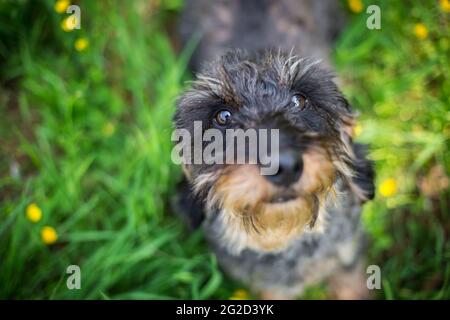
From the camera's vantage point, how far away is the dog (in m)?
2.03

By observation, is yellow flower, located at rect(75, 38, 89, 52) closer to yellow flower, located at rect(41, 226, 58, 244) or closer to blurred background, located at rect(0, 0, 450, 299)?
blurred background, located at rect(0, 0, 450, 299)

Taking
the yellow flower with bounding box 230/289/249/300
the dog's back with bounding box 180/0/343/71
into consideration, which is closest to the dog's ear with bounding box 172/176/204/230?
the yellow flower with bounding box 230/289/249/300

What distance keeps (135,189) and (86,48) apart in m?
1.42

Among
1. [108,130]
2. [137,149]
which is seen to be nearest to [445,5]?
[137,149]

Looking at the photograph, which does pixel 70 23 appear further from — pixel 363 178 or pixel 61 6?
pixel 363 178

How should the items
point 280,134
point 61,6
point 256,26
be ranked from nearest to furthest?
point 280,134, point 256,26, point 61,6

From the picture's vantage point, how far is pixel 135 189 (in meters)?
3.51

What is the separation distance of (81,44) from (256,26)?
162cm

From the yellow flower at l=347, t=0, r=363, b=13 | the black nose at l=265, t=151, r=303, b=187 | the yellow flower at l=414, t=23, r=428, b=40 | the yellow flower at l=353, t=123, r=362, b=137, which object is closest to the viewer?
the black nose at l=265, t=151, r=303, b=187

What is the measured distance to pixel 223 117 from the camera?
2412 millimetres

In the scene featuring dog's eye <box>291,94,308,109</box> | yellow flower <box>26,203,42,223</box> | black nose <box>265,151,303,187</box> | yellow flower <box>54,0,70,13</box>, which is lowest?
yellow flower <box>26,203,42,223</box>

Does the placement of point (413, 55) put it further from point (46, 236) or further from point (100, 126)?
point (46, 236)

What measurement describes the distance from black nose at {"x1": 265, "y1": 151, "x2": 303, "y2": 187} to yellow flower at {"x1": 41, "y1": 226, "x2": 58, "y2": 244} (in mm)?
2068

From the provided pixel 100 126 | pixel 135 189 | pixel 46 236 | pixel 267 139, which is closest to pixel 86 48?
pixel 100 126
